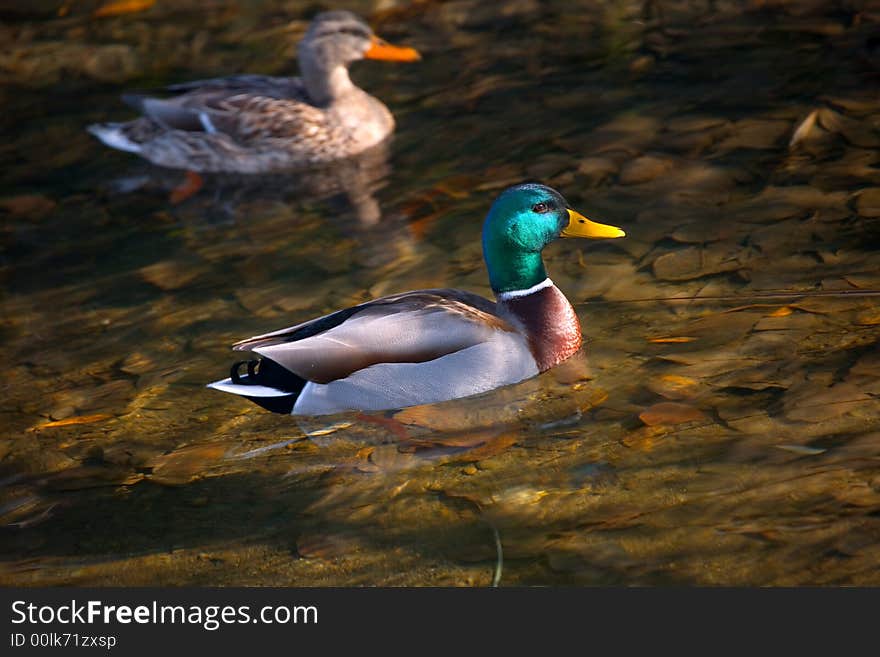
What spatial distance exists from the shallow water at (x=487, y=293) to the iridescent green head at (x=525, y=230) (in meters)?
0.46

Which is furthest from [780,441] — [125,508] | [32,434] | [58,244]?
[58,244]

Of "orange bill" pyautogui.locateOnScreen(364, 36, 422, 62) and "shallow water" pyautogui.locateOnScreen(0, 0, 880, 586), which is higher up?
"orange bill" pyautogui.locateOnScreen(364, 36, 422, 62)

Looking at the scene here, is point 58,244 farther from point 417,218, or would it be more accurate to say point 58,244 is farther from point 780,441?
point 780,441

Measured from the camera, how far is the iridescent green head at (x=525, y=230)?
5.96 metres

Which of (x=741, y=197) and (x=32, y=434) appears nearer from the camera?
(x=32, y=434)

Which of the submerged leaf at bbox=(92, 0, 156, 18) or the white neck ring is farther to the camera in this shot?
the submerged leaf at bbox=(92, 0, 156, 18)

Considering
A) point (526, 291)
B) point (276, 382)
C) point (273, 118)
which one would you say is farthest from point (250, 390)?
point (273, 118)

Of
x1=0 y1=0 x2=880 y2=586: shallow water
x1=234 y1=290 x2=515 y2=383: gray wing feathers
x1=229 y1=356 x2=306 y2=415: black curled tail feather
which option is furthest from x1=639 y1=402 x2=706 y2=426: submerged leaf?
x1=229 y1=356 x2=306 y2=415: black curled tail feather

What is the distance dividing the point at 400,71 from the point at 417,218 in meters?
2.82

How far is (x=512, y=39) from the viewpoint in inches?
394

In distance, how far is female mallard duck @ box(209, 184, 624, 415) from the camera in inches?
220

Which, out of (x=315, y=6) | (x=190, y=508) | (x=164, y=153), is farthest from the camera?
(x=315, y=6)

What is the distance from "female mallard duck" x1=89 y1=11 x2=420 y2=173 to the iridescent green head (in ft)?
10.5

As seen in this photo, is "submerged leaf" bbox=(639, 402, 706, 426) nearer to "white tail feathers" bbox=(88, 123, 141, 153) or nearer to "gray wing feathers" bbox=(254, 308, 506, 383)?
"gray wing feathers" bbox=(254, 308, 506, 383)
